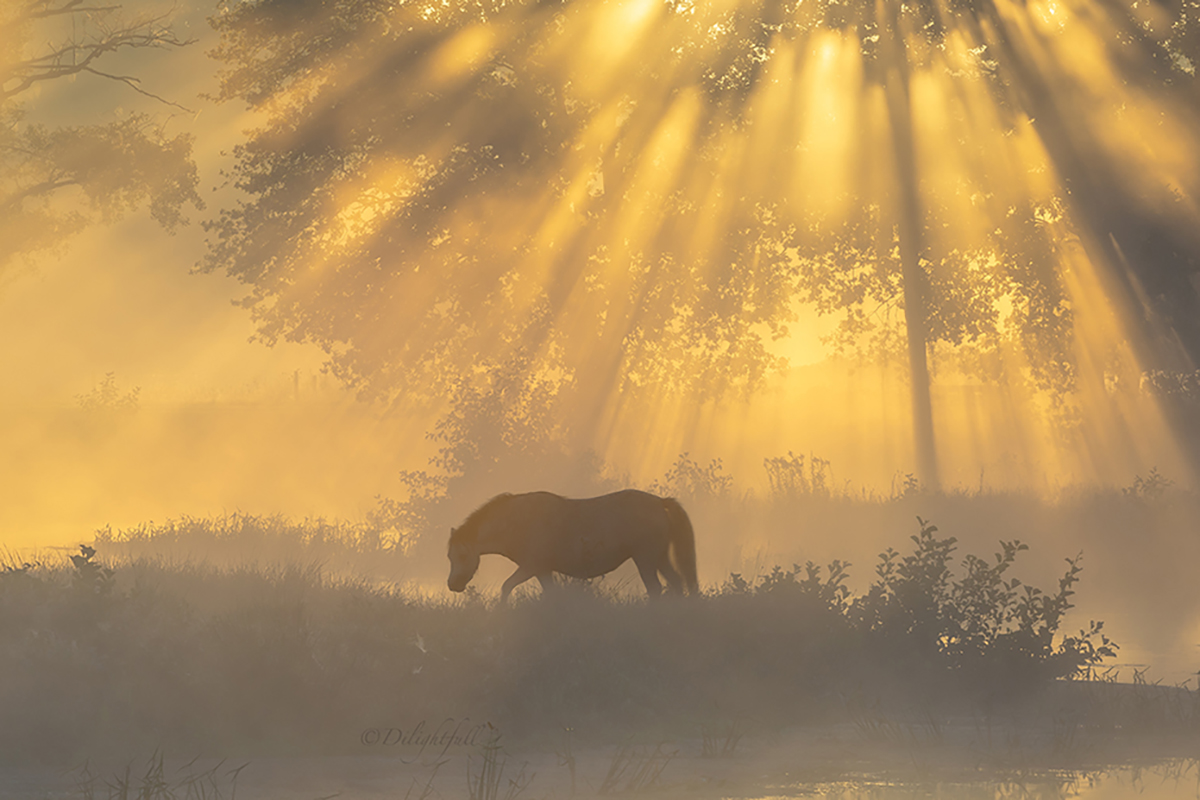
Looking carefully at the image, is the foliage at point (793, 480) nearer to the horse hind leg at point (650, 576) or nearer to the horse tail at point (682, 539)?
the horse tail at point (682, 539)

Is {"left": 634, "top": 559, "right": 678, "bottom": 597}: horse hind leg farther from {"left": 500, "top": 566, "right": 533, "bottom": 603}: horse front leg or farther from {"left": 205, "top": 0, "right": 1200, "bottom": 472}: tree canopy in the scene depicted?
{"left": 205, "top": 0, "right": 1200, "bottom": 472}: tree canopy

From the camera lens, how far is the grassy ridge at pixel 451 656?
1006 centimetres

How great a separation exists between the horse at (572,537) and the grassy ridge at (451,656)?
484 mm

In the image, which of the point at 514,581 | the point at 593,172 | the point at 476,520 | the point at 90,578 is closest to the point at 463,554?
the point at 476,520

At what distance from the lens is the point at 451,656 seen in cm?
1099

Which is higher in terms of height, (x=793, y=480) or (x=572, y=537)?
(x=572, y=537)

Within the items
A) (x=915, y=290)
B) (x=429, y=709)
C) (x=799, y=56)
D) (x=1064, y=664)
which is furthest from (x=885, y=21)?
(x=429, y=709)

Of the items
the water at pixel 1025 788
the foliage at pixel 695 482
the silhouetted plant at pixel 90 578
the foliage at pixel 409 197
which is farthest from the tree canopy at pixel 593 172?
the water at pixel 1025 788

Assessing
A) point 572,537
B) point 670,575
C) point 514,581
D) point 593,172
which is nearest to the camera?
point 514,581

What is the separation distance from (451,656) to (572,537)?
8.10 ft

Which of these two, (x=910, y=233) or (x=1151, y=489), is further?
(x=910, y=233)

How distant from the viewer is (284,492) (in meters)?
35.2

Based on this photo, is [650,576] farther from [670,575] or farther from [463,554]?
[463,554]

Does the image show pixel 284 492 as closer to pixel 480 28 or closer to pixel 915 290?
pixel 480 28
